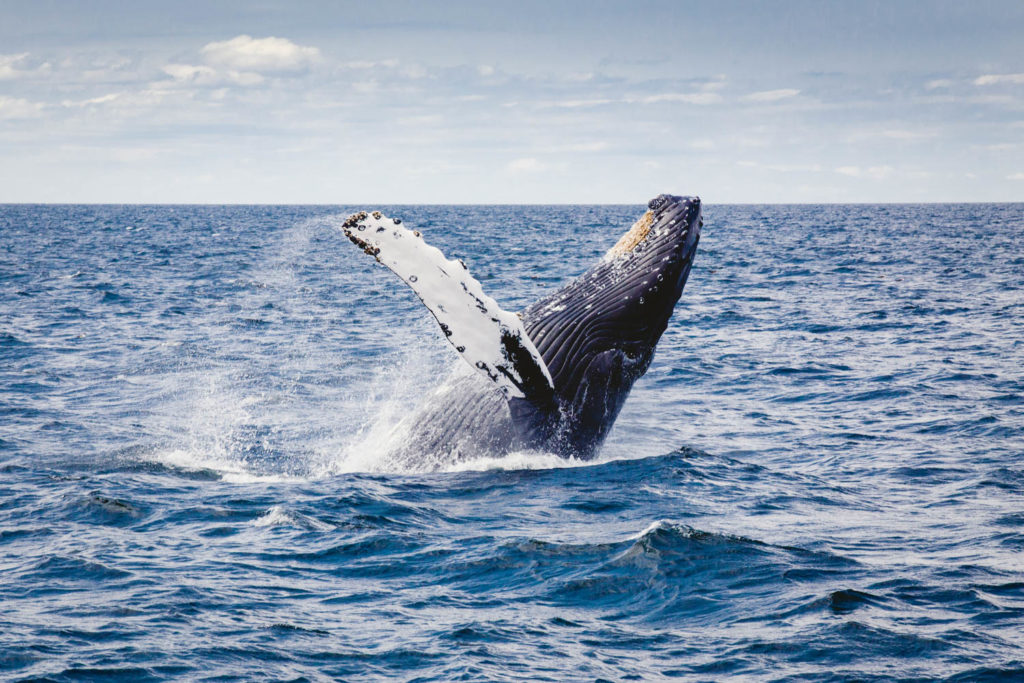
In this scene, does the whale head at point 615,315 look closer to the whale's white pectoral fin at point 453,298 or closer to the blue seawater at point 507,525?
the blue seawater at point 507,525

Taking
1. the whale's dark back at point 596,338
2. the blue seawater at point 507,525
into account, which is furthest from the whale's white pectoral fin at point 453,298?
the blue seawater at point 507,525

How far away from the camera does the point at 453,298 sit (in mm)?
6938

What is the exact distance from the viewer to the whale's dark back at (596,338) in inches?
328

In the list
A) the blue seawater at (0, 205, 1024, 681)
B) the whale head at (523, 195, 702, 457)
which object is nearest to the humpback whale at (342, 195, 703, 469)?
the whale head at (523, 195, 702, 457)

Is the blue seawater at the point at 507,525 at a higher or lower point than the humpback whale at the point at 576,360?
lower

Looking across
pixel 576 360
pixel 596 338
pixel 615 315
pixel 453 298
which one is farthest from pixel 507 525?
pixel 453 298

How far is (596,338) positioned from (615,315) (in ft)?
0.77

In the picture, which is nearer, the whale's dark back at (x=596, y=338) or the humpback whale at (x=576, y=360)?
the humpback whale at (x=576, y=360)

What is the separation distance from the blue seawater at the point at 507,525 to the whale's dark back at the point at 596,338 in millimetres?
386

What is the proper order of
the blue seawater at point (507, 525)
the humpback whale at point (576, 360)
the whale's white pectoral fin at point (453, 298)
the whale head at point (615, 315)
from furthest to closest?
1. the whale head at point (615, 315)
2. the humpback whale at point (576, 360)
3. the whale's white pectoral fin at point (453, 298)
4. the blue seawater at point (507, 525)

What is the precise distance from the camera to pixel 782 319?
24609 millimetres

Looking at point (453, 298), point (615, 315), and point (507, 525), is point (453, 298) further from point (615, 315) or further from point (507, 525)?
point (507, 525)

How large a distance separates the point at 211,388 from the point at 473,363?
30.1 ft

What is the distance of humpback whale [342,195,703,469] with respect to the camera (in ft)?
26.5
